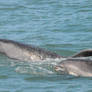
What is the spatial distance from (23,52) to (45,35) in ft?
9.07

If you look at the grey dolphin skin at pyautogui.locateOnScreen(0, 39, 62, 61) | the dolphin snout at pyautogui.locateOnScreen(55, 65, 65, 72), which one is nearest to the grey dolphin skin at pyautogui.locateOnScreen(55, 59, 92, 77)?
the dolphin snout at pyautogui.locateOnScreen(55, 65, 65, 72)

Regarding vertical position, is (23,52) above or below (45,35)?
above

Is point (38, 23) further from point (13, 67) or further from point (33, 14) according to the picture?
point (13, 67)

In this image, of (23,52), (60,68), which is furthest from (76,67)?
(23,52)

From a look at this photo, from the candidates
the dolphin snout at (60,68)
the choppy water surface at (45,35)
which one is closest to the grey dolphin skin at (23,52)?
the choppy water surface at (45,35)

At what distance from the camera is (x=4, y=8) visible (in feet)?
72.1

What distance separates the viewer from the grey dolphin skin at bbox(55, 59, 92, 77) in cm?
1297

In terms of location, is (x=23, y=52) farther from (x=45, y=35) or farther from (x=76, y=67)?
(x=45, y=35)

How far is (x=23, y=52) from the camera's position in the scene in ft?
49.0

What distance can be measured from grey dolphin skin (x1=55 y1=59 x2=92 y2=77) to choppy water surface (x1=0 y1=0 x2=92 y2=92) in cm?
20

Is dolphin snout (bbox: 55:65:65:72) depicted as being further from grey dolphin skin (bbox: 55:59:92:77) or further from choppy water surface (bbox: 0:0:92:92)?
choppy water surface (bbox: 0:0:92:92)

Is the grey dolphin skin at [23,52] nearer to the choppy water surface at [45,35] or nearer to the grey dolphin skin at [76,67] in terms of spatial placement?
the choppy water surface at [45,35]

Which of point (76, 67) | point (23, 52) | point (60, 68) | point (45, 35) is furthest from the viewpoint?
point (45, 35)

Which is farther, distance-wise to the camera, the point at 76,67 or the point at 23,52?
the point at 23,52
